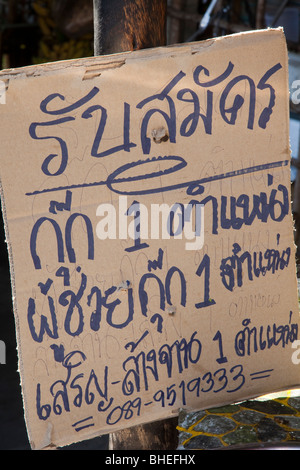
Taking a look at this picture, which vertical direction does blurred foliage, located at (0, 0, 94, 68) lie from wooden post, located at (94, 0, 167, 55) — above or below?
above

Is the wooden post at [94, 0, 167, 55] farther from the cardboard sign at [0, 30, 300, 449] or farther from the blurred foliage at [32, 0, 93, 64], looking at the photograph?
the blurred foliage at [32, 0, 93, 64]

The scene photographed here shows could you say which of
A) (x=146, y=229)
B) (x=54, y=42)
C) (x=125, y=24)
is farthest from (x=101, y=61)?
(x=54, y=42)

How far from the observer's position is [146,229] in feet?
4.45

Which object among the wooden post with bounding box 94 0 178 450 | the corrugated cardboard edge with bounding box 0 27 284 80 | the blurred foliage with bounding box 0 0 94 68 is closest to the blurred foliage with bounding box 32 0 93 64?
the blurred foliage with bounding box 0 0 94 68

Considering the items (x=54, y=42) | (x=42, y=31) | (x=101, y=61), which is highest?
(x=42, y=31)

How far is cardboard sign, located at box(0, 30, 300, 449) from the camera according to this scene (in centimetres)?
126

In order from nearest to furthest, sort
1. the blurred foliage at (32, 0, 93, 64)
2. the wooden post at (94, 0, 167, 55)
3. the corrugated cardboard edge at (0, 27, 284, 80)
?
the corrugated cardboard edge at (0, 27, 284, 80) → the wooden post at (94, 0, 167, 55) → the blurred foliage at (32, 0, 93, 64)

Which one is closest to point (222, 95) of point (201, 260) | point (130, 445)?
point (201, 260)

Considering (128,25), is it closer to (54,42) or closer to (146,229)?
(146,229)

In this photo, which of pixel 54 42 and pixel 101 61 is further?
pixel 54 42

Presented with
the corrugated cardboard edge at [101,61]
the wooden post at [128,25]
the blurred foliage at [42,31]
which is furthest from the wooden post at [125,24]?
the blurred foliage at [42,31]

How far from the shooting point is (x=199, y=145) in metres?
1.36

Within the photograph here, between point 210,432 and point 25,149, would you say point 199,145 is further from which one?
point 210,432

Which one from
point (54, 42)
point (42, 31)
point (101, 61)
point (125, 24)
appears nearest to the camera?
point (101, 61)
